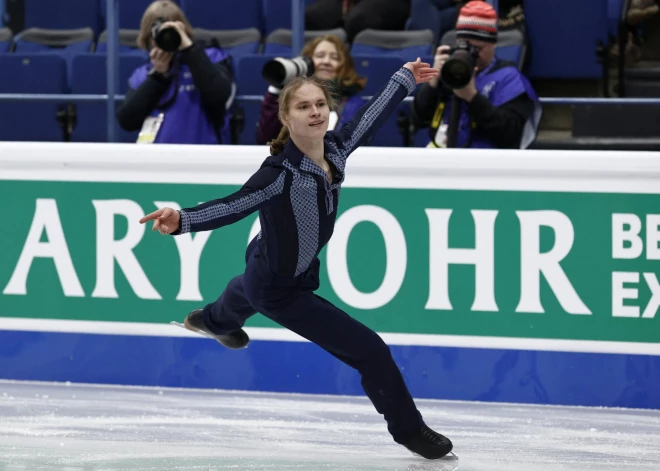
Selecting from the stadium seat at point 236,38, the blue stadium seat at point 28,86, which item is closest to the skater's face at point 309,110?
the blue stadium seat at point 28,86

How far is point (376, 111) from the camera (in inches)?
176

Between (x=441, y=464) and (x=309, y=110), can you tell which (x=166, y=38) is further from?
(x=441, y=464)

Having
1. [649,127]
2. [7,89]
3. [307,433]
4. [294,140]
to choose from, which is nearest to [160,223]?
[294,140]

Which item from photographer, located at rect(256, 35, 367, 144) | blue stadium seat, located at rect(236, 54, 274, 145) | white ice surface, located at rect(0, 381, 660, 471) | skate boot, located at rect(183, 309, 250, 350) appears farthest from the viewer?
blue stadium seat, located at rect(236, 54, 274, 145)

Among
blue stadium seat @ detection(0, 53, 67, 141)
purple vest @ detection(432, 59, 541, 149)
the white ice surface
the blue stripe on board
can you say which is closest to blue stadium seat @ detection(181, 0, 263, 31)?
blue stadium seat @ detection(0, 53, 67, 141)

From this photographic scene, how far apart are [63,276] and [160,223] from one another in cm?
223

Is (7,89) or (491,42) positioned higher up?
(491,42)

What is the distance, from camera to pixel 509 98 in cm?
580

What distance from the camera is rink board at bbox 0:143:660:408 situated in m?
5.39

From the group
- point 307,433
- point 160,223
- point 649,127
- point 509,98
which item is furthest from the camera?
point 649,127

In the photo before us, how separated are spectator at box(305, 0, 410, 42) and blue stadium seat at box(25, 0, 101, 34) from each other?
1.89 m

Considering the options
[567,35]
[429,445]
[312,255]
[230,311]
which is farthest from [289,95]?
[567,35]

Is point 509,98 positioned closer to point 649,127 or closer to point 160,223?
point 649,127

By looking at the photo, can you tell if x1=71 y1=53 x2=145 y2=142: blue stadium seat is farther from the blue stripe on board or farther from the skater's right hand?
the skater's right hand
